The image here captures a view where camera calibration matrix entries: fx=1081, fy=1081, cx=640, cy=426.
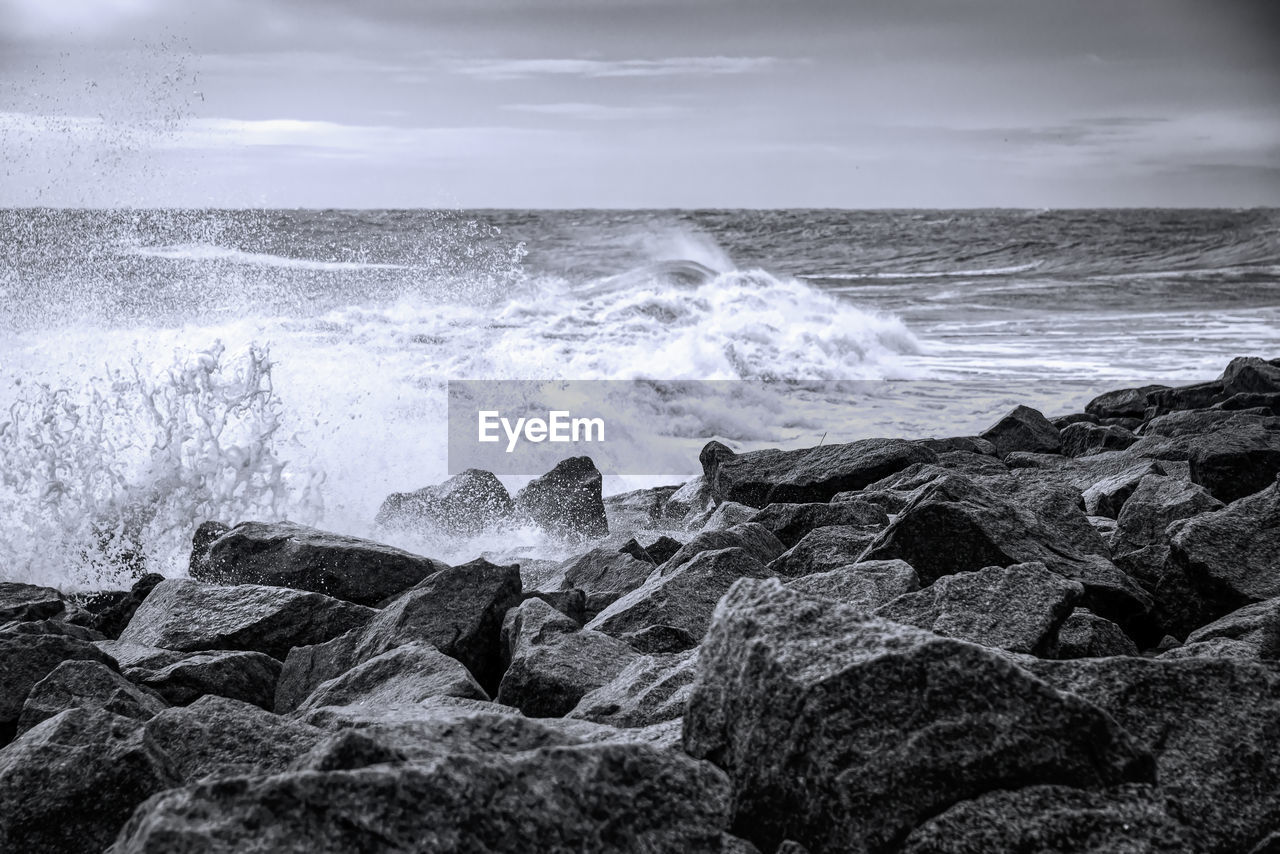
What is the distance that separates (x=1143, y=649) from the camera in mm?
2846

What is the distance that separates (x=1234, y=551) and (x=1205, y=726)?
1336 millimetres

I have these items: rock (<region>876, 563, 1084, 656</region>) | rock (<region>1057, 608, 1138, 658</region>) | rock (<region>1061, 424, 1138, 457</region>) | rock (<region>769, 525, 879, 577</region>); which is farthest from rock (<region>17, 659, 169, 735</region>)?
rock (<region>1061, 424, 1138, 457</region>)

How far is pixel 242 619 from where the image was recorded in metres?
3.32

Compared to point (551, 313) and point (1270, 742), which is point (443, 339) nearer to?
point (551, 313)

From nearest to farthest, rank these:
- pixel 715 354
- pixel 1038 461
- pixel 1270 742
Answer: pixel 1270 742 → pixel 1038 461 → pixel 715 354

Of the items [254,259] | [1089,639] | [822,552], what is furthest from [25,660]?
[254,259]

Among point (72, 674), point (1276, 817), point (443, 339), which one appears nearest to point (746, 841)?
point (1276, 817)

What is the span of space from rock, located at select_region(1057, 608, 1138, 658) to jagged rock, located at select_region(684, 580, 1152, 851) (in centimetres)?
85

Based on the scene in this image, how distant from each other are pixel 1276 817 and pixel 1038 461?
3.88 meters

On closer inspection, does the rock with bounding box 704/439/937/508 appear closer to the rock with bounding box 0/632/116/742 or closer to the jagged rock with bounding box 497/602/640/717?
the jagged rock with bounding box 497/602/640/717

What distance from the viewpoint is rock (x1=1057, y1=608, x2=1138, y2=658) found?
2.38m

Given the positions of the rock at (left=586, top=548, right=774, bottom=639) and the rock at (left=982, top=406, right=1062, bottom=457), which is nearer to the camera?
the rock at (left=586, top=548, right=774, bottom=639)

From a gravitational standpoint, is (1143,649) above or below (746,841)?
below

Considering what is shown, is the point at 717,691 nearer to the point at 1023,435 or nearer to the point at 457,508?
the point at 457,508
